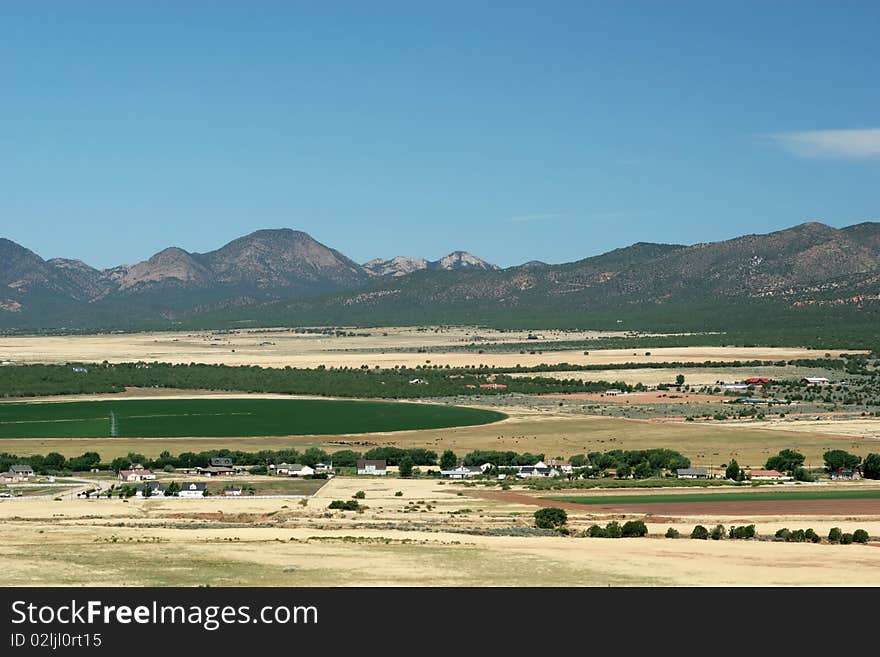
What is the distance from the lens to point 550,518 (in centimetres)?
5606

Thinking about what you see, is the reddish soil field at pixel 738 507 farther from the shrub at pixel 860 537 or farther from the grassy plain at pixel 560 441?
the grassy plain at pixel 560 441

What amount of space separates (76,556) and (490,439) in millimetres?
48014

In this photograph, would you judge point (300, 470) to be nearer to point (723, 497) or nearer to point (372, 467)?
point (372, 467)

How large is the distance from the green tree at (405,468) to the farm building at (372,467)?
861mm

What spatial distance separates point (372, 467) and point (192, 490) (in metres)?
12.5

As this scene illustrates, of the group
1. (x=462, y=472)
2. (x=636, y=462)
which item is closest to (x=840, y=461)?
(x=636, y=462)

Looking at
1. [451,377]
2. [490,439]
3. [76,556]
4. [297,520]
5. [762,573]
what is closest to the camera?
[762,573]

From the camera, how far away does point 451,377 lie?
14988 cm

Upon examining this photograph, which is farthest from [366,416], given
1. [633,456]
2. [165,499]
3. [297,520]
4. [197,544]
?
[197,544]

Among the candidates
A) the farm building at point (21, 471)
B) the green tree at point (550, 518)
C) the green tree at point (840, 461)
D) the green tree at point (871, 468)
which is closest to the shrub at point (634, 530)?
the green tree at point (550, 518)

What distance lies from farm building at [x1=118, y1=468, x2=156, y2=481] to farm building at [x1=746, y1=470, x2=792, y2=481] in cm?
2940

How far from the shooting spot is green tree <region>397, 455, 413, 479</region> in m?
75.8

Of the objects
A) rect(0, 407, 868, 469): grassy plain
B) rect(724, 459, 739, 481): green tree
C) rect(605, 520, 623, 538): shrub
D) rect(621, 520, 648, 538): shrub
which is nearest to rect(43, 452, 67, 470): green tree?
rect(0, 407, 868, 469): grassy plain
